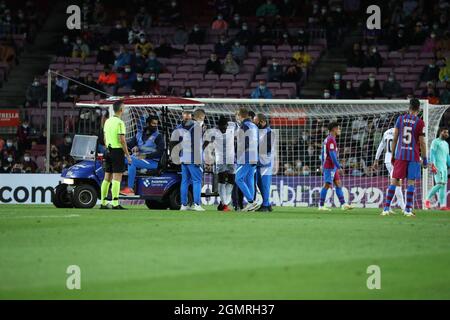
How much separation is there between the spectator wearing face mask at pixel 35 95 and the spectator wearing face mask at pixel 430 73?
1130cm

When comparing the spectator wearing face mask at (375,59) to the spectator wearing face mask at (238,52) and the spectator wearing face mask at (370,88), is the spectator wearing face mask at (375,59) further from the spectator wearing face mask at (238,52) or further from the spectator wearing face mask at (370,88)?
the spectator wearing face mask at (238,52)

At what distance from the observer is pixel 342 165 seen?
27.3 m

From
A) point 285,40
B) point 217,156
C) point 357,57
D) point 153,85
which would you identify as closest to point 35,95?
point 153,85

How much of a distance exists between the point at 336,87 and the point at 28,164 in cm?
924

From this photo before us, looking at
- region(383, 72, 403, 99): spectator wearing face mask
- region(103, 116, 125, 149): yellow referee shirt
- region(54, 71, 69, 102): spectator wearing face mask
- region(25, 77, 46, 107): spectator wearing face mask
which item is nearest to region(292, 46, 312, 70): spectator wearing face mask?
region(383, 72, 403, 99): spectator wearing face mask

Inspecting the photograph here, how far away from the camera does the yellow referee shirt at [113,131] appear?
20.7 metres

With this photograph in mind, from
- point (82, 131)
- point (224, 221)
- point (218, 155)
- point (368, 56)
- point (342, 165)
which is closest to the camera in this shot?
point (224, 221)

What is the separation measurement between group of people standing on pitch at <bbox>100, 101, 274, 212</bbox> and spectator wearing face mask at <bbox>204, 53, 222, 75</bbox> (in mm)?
12051

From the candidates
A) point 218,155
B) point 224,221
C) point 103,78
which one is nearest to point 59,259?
point 224,221

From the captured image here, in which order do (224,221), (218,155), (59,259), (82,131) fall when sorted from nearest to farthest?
(59,259) → (224,221) → (218,155) → (82,131)

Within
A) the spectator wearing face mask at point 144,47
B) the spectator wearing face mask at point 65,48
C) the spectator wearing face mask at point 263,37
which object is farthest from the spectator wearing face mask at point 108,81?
the spectator wearing face mask at point 263,37

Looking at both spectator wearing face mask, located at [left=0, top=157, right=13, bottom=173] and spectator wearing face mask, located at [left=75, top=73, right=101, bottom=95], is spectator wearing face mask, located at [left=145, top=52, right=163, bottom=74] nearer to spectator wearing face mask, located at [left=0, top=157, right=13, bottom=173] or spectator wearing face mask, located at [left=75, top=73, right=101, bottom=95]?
spectator wearing face mask, located at [left=75, top=73, right=101, bottom=95]

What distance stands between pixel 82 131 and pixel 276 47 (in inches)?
297
